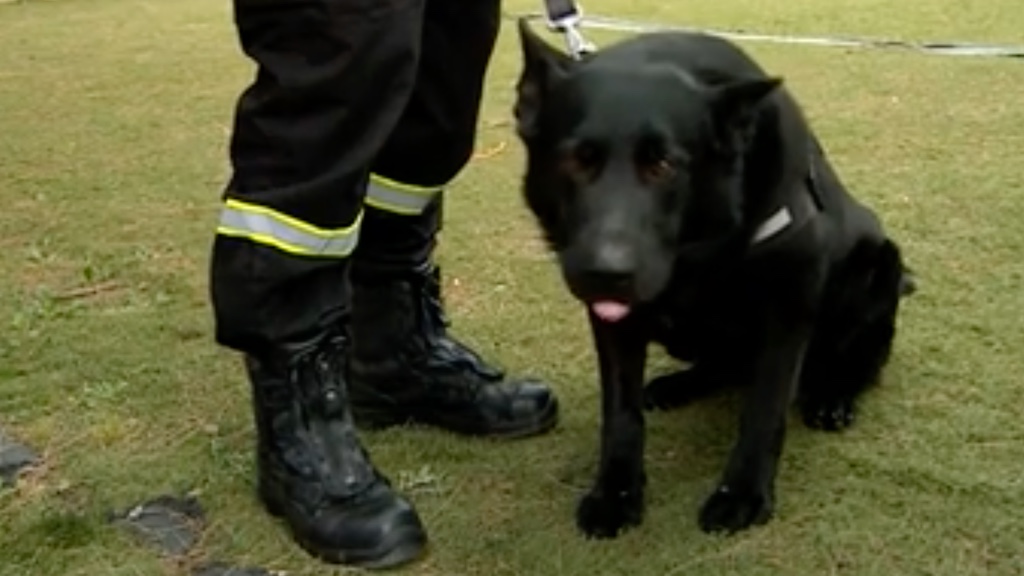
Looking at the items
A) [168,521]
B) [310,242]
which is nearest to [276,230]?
[310,242]

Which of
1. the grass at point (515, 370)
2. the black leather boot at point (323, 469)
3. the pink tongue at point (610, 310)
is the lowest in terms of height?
the grass at point (515, 370)

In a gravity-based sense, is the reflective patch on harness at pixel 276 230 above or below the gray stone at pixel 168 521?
above

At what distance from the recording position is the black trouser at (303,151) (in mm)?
1519

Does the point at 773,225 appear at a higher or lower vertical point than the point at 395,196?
higher

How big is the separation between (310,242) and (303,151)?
10cm

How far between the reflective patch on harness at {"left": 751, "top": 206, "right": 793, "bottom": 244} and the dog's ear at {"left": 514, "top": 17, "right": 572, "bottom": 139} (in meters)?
0.25

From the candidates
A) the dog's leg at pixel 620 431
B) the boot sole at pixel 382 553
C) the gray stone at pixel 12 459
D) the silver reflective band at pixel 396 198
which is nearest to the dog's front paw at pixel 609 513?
the dog's leg at pixel 620 431

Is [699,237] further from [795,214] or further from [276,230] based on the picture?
[276,230]

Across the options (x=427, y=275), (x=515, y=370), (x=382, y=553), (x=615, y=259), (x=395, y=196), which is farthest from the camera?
(x=515, y=370)

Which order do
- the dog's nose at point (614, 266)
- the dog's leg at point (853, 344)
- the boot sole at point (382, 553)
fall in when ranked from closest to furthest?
1. the dog's nose at point (614, 266)
2. the boot sole at point (382, 553)
3. the dog's leg at point (853, 344)

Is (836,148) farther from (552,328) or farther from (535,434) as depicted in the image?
(535,434)

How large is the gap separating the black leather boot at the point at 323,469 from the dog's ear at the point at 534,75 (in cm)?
34

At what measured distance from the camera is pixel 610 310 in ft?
4.99

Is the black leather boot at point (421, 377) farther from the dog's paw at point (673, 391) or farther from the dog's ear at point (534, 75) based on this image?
the dog's ear at point (534, 75)
